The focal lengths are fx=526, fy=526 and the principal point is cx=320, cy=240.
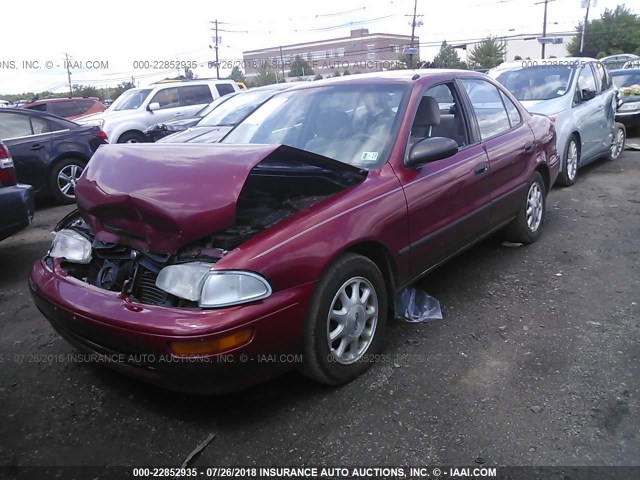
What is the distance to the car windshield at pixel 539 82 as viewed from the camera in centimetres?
744

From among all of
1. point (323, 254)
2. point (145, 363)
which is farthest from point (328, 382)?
point (145, 363)

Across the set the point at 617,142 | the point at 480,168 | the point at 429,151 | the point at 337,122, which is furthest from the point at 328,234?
Answer: the point at 617,142

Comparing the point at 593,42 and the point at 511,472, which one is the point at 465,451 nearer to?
the point at 511,472

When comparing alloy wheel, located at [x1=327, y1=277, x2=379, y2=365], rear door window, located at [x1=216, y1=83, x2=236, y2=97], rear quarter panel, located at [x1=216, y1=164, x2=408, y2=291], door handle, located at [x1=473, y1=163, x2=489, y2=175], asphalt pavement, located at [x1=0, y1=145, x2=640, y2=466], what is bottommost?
asphalt pavement, located at [x1=0, y1=145, x2=640, y2=466]

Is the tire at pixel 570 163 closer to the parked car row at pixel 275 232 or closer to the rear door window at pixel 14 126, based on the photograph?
the parked car row at pixel 275 232

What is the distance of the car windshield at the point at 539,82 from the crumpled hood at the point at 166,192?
611 centimetres

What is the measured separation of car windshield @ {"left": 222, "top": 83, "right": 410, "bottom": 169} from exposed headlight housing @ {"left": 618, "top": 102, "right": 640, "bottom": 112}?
1020 cm

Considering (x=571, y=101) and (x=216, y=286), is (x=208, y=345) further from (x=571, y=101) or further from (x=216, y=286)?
(x=571, y=101)

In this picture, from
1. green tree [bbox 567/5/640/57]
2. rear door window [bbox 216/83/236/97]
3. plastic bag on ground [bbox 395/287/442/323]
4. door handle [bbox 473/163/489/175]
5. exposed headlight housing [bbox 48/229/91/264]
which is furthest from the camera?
green tree [bbox 567/5/640/57]

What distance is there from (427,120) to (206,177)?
1.65 metres

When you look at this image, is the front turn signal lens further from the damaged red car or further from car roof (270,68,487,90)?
car roof (270,68,487,90)

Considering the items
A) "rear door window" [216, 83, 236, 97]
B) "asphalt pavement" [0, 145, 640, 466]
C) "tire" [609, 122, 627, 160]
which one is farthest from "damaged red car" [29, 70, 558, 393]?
"rear door window" [216, 83, 236, 97]

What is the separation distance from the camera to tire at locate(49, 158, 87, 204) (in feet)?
24.9

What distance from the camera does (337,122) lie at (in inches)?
141
